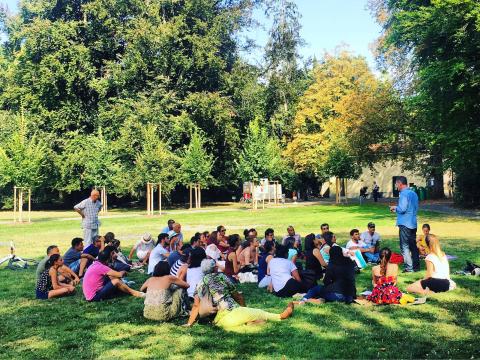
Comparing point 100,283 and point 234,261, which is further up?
point 234,261

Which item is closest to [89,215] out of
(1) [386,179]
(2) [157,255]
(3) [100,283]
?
(2) [157,255]

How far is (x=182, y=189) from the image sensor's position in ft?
172

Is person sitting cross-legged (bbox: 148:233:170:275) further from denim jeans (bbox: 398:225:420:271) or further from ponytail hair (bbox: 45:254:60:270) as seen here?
denim jeans (bbox: 398:225:420:271)

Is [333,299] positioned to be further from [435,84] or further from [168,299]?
[435,84]

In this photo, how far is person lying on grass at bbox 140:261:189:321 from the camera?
8.12m

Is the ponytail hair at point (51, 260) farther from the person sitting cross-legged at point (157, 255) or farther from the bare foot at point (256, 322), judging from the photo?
the bare foot at point (256, 322)

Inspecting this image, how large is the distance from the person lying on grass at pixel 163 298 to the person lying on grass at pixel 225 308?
459 mm

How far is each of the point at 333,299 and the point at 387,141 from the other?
108 feet

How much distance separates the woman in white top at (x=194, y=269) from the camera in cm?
923

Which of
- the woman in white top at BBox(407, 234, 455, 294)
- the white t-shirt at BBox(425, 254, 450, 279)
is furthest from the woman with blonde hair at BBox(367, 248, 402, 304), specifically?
the white t-shirt at BBox(425, 254, 450, 279)

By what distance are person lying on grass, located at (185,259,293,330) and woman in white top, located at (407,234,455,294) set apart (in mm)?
3177

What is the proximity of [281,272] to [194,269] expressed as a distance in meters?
1.80

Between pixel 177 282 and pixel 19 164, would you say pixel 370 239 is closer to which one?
pixel 177 282

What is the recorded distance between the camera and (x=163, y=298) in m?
8.14
